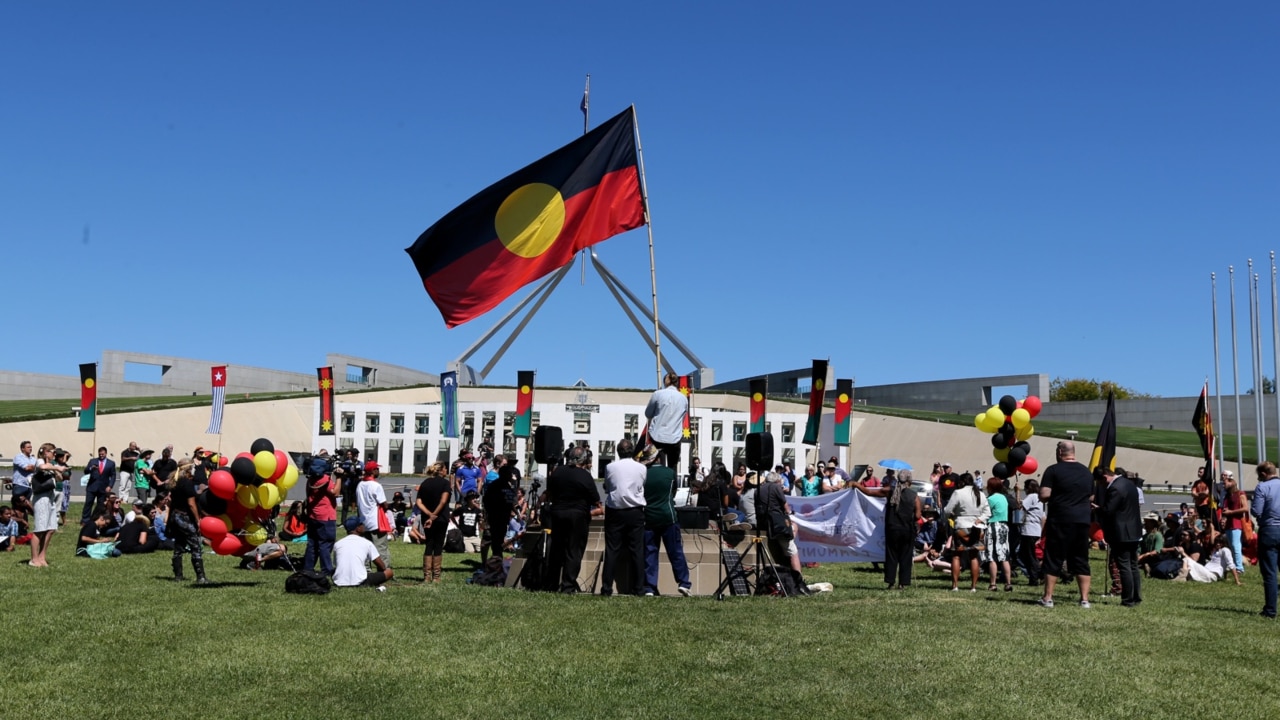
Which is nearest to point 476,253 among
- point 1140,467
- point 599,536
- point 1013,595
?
point 599,536

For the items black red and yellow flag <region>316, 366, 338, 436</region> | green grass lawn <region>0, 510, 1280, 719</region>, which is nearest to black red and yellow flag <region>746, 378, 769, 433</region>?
black red and yellow flag <region>316, 366, 338, 436</region>

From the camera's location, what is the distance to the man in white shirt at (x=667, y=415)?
12.6 metres

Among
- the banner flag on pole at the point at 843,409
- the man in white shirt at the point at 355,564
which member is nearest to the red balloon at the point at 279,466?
the man in white shirt at the point at 355,564

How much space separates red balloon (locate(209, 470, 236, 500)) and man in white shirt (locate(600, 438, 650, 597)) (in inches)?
158

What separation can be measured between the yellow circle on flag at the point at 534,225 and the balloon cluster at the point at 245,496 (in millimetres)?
4084

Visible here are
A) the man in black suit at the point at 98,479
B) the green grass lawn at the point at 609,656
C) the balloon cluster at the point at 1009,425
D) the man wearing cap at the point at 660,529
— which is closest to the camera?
the green grass lawn at the point at 609,656

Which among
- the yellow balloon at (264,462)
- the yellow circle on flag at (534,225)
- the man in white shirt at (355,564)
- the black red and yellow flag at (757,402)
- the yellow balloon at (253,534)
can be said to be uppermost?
the yellow circle on flag at (534,225)

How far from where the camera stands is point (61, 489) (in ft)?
79.0

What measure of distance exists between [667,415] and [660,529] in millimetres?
1297

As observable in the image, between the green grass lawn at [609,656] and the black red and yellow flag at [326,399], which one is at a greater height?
the black red and yellow flag at [326,399]

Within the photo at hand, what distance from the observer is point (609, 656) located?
8.26m

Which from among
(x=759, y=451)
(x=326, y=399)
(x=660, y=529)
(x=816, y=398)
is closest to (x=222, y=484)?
(x=660, y=529)

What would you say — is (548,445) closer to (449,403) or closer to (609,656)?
(609,656)

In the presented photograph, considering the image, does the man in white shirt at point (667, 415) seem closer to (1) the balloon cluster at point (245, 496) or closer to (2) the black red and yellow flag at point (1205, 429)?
(1) the balloon cluster at point (245, 496)
